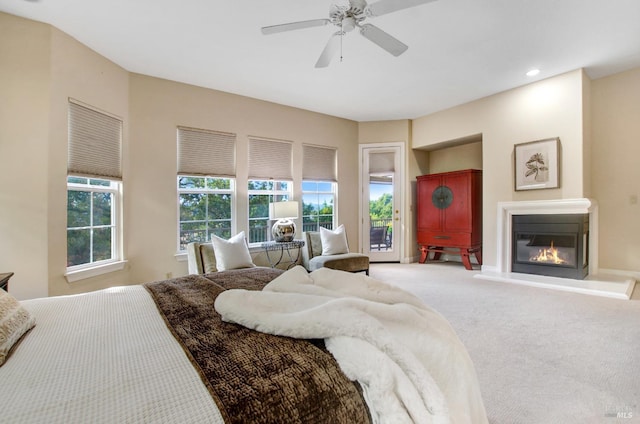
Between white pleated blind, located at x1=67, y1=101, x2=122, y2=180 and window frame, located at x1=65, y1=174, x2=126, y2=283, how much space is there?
0.10 m

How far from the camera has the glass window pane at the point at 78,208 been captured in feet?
10.2

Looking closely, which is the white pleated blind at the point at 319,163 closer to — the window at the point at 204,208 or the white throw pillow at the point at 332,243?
the white throw pillow at the point at 332,243

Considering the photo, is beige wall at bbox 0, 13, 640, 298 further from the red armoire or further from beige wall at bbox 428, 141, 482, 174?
the red armoire

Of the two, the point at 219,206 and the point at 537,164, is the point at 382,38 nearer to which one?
the point at 219,206

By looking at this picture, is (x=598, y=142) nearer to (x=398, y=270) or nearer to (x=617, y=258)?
(x=617, y=258)

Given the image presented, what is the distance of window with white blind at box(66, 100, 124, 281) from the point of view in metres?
3.11

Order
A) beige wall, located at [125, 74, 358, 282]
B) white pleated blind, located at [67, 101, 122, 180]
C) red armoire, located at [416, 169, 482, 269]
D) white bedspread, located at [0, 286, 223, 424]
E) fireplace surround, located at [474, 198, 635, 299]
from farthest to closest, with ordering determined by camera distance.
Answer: red armoire, located at [416, 169, 482, 269] → beige wall, located at [125, 74, 358, 282] → fireplace surround, located at [474, 198, 635, 299] → white pleated blind, located at [67, 101, 122, 180] → white bedspread, located at [0, 286, 223, 424]

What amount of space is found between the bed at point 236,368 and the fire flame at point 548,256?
4096mm

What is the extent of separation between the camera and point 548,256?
425cm

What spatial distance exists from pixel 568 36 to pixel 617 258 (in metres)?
3.16

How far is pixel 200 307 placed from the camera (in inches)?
54.7

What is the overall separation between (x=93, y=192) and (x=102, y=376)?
11.1ft

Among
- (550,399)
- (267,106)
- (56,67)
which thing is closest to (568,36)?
(550,399)

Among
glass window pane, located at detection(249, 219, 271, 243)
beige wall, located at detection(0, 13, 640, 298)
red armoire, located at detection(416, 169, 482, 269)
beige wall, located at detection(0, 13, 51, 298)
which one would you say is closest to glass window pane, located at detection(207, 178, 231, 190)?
beige wall, located at detection(0, 13, 640, 298)
